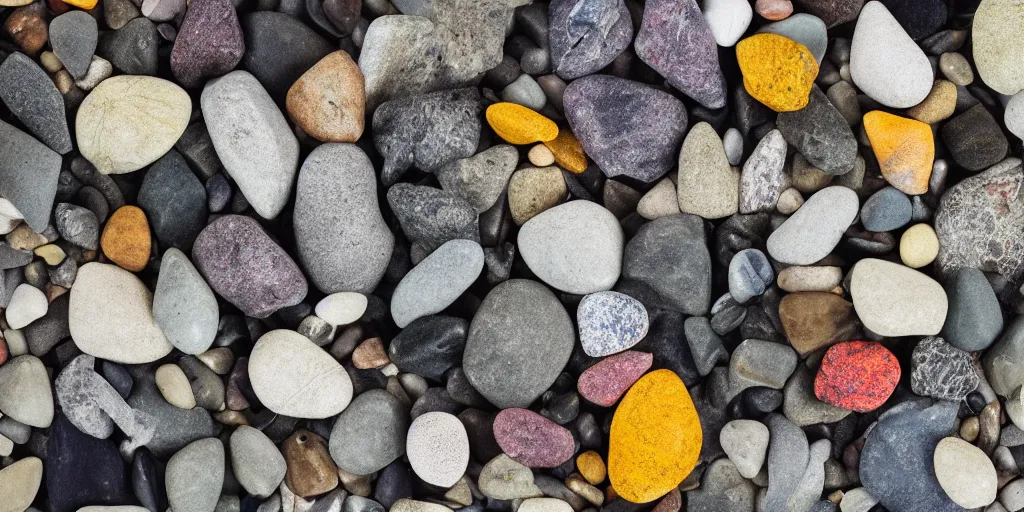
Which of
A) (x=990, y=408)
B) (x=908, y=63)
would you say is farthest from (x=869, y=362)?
(x=908, y=63)

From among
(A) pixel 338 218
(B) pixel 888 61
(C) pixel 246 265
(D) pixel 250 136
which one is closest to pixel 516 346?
(A) pixel 338 218

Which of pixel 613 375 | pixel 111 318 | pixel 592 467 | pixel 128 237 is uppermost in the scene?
pixel 128 237

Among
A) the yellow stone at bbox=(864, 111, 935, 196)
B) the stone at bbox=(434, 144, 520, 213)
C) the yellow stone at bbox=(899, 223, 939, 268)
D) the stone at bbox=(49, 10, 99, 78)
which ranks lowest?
the yellow stone at bbox=(899, 223, 939, 268)

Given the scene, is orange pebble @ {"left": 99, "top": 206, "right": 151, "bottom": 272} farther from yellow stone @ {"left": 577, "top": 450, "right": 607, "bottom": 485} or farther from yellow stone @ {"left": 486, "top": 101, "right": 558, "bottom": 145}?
yellow stone @ {"left": 577, "top": 450, "right": 607, "bottom": 485}

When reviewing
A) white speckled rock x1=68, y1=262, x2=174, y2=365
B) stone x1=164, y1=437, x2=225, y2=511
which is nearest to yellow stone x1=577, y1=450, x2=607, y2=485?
stone x1=164, y1=437, x2=225, y2=511

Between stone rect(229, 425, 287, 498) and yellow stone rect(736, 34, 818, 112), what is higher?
yellow stone rect(736, 34, 818, 112)

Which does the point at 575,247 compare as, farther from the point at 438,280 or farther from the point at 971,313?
the point at 971,313
